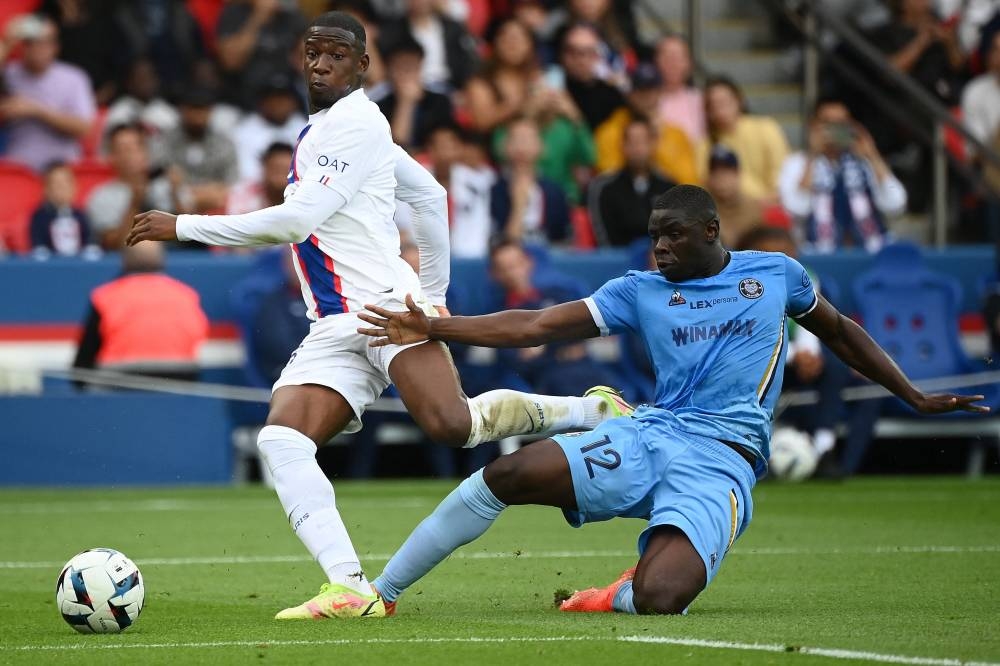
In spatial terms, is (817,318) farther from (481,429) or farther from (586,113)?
(586,113)

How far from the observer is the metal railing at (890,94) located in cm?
1675

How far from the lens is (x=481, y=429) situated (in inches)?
283

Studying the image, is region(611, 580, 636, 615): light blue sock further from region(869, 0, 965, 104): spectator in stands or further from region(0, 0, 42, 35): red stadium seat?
region(0, 0, 42, 35): red stadium seat

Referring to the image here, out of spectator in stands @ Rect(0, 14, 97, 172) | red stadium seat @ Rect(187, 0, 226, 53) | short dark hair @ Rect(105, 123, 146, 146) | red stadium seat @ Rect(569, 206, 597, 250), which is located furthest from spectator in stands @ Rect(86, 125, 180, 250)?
red stadium seat @ Rect(569, 206, 597, 250)

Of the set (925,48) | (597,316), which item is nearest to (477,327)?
(597,316)

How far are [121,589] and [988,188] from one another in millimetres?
12060

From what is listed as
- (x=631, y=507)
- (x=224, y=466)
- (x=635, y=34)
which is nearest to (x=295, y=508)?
(x=631, y=507)

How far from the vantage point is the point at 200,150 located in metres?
15.9

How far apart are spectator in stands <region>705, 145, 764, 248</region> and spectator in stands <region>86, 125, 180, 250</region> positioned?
466cm

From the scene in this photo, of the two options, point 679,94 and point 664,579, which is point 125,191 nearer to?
point 679,94

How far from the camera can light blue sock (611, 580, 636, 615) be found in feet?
22.7

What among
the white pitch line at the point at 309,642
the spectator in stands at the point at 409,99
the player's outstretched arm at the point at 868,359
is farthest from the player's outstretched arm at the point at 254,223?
the spectator in stands at the point at 409,99

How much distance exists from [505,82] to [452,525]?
1022cm

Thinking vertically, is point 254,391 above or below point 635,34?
below
